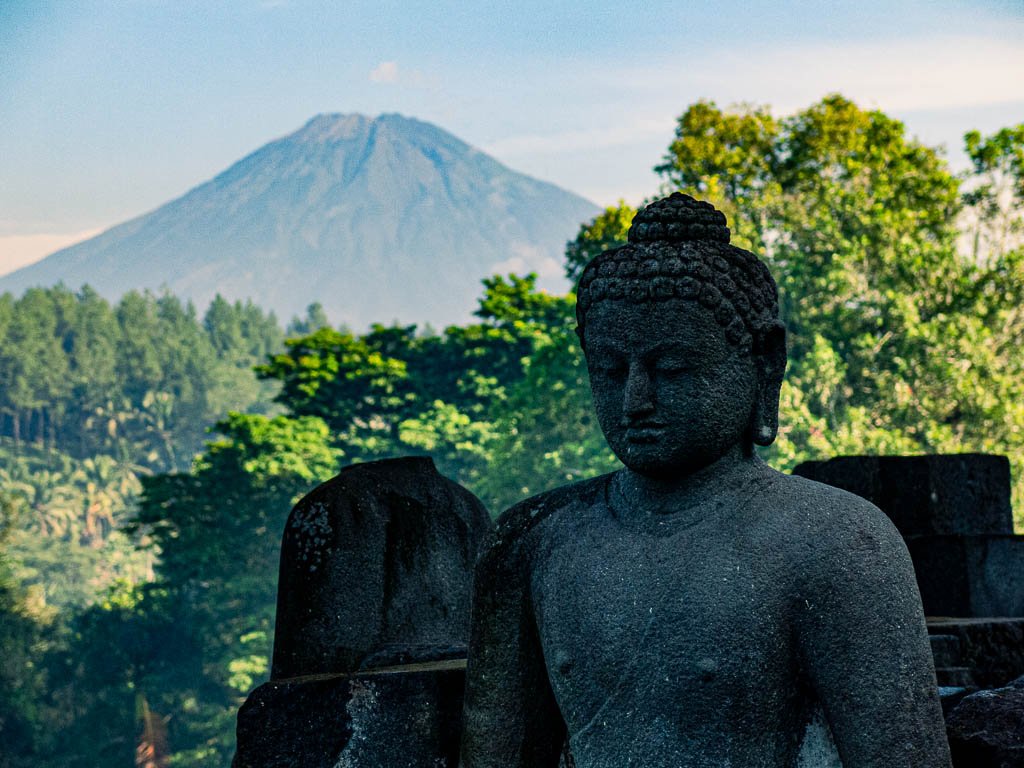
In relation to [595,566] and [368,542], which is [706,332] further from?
[368,542]

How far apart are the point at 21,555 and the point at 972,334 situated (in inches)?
2582

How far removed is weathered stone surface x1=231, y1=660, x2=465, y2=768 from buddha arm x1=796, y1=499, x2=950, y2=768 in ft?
4.63

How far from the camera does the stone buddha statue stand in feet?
14.2

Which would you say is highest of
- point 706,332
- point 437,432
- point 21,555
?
point 706,332

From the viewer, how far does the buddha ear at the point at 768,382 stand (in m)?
4.70

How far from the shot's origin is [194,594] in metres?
49.9

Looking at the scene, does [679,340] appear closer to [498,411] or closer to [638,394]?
[638,394]

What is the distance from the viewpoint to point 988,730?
4.95m

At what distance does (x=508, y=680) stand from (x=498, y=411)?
1492 inches

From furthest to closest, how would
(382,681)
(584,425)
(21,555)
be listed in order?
(21,555) → (584,425) → (382,681)

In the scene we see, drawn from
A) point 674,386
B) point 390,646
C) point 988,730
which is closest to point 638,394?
point 674,386

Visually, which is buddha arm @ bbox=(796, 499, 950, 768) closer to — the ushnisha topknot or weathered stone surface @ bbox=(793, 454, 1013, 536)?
the ushnisha topknot

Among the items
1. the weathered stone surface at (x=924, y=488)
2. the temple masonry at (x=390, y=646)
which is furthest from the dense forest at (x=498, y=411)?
the temple masonry at (x=390, y=646)

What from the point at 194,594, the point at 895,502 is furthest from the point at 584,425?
the point at 895,502
